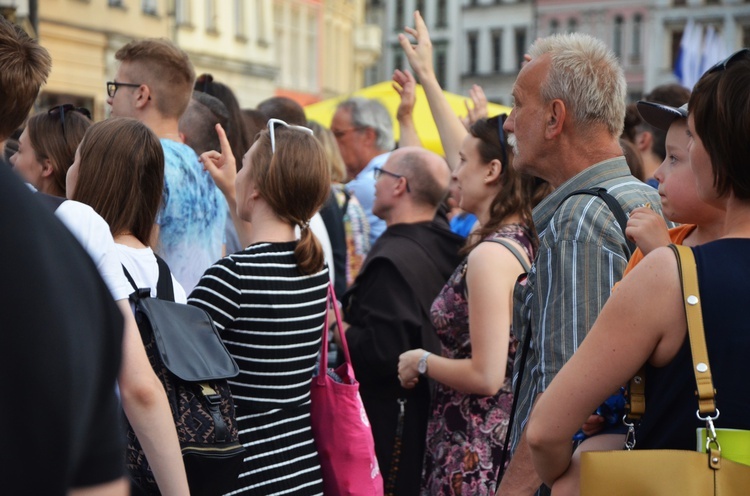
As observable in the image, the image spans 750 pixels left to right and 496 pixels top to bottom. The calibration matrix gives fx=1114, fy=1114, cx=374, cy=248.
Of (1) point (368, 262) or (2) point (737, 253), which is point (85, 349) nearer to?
(2) point (737, 253)

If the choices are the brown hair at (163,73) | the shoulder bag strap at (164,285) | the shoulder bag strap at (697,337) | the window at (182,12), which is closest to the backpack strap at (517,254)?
the shoulder bag strap at (164,285)

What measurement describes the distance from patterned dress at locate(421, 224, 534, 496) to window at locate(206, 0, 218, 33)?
3044 centimetres

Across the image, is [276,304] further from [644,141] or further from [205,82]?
[644,141]

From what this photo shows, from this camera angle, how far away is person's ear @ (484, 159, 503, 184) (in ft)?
14.7

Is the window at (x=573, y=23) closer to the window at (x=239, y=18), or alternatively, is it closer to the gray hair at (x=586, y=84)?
the window at (x=239, y=18)

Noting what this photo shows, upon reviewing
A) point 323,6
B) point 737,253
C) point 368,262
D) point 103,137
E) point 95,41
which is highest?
point 323,6

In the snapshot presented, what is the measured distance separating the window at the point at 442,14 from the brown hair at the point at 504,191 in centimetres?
7418

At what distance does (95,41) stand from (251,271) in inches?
939

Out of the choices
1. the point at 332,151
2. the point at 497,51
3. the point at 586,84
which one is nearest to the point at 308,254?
the point at 586,84

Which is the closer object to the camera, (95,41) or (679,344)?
(679,344)

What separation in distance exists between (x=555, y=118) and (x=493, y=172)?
140 centimetres

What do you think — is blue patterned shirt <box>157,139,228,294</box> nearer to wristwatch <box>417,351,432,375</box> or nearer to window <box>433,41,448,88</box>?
wristwatch <box>417,351,432,375</box>

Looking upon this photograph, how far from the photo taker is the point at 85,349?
1.23 m

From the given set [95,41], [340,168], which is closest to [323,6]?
[95,41]
